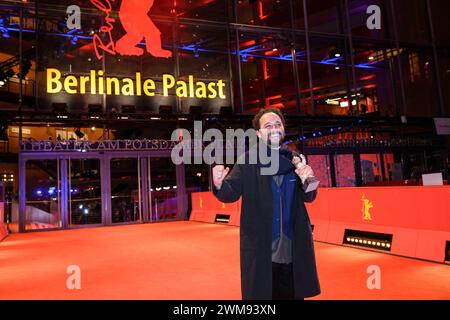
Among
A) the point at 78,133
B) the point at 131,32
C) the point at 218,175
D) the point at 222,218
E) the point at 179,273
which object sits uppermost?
the point at 131,32

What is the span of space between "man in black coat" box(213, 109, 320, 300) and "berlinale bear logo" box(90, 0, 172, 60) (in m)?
10.8

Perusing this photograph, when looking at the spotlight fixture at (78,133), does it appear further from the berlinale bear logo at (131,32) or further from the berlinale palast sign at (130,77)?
the berlinale bear logo at (131,32)

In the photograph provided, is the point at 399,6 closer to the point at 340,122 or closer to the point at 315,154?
the point at 340,122

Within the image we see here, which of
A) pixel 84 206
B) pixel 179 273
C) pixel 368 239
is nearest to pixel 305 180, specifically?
pixel 179 273

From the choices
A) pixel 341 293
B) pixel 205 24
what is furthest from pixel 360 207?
pixel 205 24

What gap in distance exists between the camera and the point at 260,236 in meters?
2.10

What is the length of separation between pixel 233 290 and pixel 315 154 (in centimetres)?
1149

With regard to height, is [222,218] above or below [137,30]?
below

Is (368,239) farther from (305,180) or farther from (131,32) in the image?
(131,32)

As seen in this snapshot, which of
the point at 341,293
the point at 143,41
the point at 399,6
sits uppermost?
the point at 399,6

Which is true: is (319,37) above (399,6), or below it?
below

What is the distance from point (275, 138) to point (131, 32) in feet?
38.2

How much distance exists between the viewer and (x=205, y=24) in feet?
43.1

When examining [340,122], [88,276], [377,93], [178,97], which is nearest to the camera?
[88,276]
